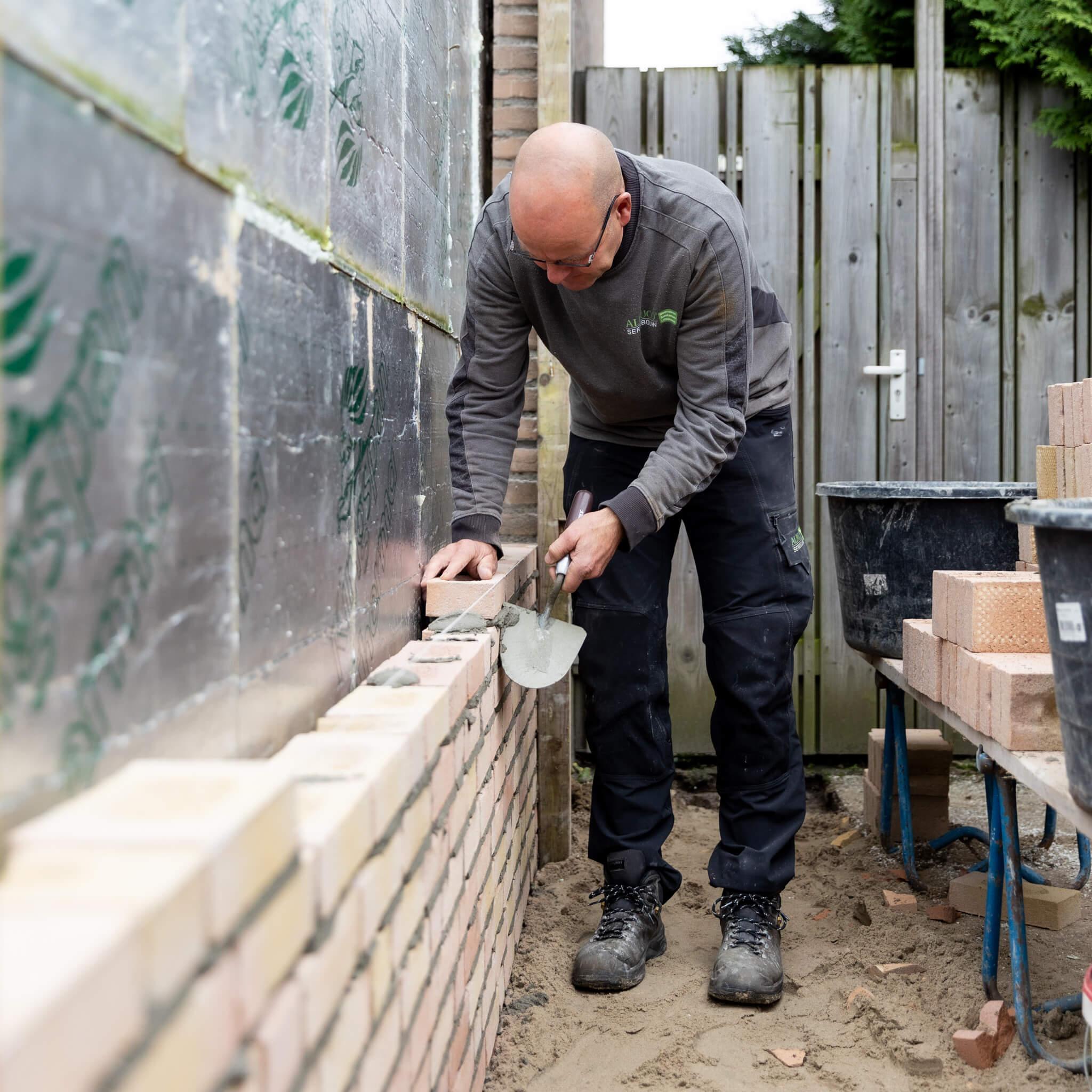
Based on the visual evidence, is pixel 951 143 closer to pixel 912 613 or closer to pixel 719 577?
pixel 912 613

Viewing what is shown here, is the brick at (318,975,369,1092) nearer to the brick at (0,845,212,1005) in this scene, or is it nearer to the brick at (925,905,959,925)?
the brick at (0,845,212,1005)

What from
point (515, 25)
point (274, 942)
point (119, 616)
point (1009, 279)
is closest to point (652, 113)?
point (515, 25)

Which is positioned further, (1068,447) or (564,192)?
(1068,447)

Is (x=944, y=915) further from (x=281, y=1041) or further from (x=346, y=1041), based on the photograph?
(x=281, y=1041)

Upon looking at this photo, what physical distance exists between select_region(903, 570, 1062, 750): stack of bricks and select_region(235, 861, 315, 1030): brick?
1.55 metres

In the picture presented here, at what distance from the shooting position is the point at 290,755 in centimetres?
129

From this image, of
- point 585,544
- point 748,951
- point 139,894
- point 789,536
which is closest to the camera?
point 139,894

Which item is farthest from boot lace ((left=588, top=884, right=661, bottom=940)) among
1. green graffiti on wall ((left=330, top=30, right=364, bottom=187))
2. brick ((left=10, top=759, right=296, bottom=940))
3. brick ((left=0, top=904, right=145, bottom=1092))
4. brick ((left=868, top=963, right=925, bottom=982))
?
brick ((left=0, top=904, right=145, bottom=1092))

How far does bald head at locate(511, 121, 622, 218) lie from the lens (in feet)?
6.88

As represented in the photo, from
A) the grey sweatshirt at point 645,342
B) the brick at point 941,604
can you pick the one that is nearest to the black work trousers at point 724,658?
the grey sweatshirt at point 645,342

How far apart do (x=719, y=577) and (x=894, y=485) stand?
28.7 inches

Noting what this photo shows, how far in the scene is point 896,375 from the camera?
13.1 ft

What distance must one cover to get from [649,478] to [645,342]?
0.31 m

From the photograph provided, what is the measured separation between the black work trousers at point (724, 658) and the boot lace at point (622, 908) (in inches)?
3.3
